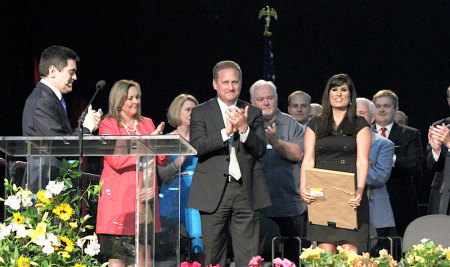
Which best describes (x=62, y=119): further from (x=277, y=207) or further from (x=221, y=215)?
(x=277, y=207)

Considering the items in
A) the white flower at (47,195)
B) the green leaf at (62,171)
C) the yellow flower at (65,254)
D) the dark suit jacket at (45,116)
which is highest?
the dark suit jacket at (45,116)

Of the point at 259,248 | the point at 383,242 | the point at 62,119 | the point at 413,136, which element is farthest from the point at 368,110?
the point at 62,119

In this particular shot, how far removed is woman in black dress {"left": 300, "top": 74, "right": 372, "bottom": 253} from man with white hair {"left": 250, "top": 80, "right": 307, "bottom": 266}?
0.66 m

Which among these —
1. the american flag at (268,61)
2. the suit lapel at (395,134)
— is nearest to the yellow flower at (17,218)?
the suit lapel at (395,134)

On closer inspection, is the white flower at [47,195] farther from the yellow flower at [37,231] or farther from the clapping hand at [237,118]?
the clapping hand at [237,118]

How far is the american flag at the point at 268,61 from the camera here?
791 cm

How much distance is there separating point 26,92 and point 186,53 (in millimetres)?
2058

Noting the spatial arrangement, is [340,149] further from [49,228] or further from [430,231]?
[49,228]

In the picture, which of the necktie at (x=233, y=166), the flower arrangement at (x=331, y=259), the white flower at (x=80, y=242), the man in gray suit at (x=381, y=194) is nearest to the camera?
the white flower at (x=80, y=242)

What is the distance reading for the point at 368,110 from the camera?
532cm

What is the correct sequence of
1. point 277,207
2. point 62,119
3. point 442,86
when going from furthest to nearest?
point 442,86 < point 277,207 < point 62,119

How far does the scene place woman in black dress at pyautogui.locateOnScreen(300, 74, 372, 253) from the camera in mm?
4133

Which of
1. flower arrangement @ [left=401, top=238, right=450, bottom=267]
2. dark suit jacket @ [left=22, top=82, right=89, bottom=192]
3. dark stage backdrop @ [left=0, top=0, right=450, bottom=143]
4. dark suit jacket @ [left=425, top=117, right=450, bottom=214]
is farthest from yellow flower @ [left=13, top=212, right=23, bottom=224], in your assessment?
dark stage backdrop @ [left=0, top=0, right=450, bottom=143]

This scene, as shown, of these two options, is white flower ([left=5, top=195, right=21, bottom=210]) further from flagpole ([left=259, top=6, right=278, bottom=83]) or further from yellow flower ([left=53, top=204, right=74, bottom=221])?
flagpole ([left=259, top=6, right=278, bottom=83])
